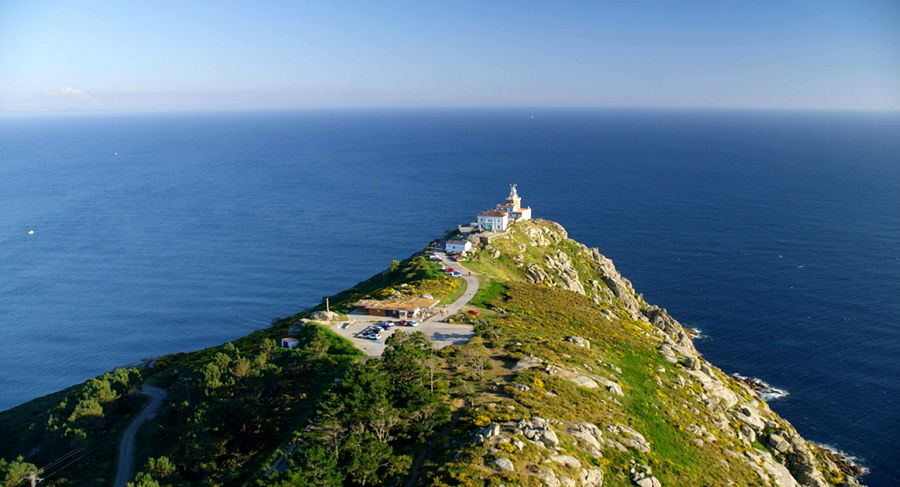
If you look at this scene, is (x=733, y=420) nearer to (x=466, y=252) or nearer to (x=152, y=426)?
(x=466, y=252)

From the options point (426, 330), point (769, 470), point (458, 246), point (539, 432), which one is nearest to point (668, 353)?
point (769, 470)

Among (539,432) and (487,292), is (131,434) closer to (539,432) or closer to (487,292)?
(539,432)

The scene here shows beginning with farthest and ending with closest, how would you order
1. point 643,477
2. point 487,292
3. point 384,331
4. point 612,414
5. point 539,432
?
1. point 487,292
2. point 384,331
3. point 612,414
4. point 643,477
5. point 539,432

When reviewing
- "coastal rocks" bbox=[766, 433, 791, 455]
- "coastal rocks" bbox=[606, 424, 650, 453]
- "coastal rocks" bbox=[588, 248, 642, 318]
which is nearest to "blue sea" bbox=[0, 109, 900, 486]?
"coastal rocks" bbox=[588, 248, 642, 318]

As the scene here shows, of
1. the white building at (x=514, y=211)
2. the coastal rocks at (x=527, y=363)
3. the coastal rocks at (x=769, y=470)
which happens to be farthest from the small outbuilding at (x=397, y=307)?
the white building at (x=514, y=211)

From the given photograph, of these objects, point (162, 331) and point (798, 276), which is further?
point (798, 276)

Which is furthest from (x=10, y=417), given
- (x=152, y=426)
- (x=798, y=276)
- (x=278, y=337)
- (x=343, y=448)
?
(x=798, y=276)
